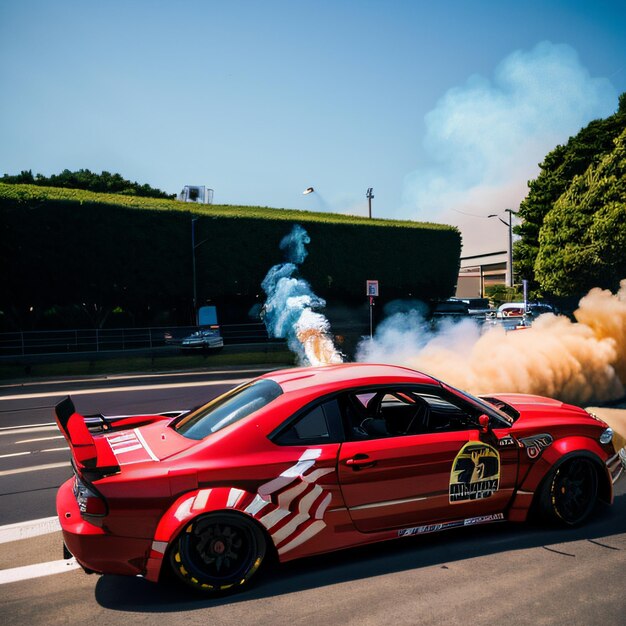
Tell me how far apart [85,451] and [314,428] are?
1524 millimetres

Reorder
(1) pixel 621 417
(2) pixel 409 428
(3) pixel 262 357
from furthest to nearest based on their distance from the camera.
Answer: (3) pixel 262 357 → (1) pixel 621 417 → (2) pixel 409 428

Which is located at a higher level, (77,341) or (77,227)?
(77,227)

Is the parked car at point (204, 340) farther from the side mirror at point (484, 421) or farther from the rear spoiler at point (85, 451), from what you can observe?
the side mirror at point (484, 421)

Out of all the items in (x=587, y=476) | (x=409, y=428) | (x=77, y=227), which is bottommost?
(x=587, y=476)

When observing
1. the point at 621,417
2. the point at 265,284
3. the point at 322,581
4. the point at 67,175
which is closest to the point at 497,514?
the point at 322,581

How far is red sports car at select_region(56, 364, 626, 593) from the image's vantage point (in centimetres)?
387

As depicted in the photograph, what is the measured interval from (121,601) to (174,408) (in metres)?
8.66

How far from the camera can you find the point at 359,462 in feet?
14.2

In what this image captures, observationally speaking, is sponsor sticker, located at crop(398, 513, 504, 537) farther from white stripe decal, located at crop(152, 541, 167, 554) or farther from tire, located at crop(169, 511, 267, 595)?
white stripe decal, located at crop(152, 541, 167, 554)

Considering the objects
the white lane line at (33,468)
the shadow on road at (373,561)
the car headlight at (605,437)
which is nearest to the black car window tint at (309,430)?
the shadow on road at (373,561)

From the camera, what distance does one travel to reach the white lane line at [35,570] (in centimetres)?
434

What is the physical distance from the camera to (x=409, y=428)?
481 cm

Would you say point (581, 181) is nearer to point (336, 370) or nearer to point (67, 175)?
point (336, 370)

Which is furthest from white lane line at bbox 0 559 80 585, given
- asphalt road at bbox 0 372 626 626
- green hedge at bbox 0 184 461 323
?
green hedge at bbox 0 184 461 323
